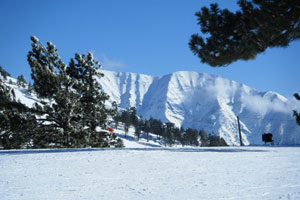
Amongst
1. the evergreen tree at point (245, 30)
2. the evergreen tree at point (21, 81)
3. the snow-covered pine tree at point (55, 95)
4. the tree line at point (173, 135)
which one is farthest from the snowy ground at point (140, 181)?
the evergreen tree at point (21, 81)

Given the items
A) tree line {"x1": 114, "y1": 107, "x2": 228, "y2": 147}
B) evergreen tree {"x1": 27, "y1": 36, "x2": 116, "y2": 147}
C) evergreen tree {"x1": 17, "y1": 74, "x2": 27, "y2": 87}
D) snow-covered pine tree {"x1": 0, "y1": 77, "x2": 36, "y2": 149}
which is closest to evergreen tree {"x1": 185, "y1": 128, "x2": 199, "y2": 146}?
tree line {"x1": 114, "y1": 107, "x2": 228, "y2": 147}

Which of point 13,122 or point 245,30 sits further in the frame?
point 13,122

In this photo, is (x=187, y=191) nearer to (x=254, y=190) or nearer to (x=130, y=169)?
(x=254, y=190)

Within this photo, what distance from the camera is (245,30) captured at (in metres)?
11.0

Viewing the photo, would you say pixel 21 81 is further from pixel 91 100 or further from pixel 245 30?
pixel 245 30

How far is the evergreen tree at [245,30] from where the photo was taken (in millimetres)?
10062

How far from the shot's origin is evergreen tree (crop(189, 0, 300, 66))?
1006 cm

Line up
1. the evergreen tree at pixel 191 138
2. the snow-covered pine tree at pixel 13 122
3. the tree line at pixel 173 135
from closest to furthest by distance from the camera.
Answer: the snow-covered pine tree at pixel 13 122, the tree line at pixel 173 135, the evergreen tree at pixel 191 138

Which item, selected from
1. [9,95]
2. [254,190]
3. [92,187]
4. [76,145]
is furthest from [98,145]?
[254,190]

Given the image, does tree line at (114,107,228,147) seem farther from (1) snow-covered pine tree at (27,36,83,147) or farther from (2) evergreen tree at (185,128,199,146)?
(1) snow-covered pine tree at (27,36,83,147)

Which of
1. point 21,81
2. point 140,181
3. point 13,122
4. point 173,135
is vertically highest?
point 21,81

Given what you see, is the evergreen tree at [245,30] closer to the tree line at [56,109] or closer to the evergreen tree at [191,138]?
the tree line at [56,109]

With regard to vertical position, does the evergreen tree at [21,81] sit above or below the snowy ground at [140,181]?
above

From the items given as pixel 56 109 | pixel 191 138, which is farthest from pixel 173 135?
pixel 56 109
